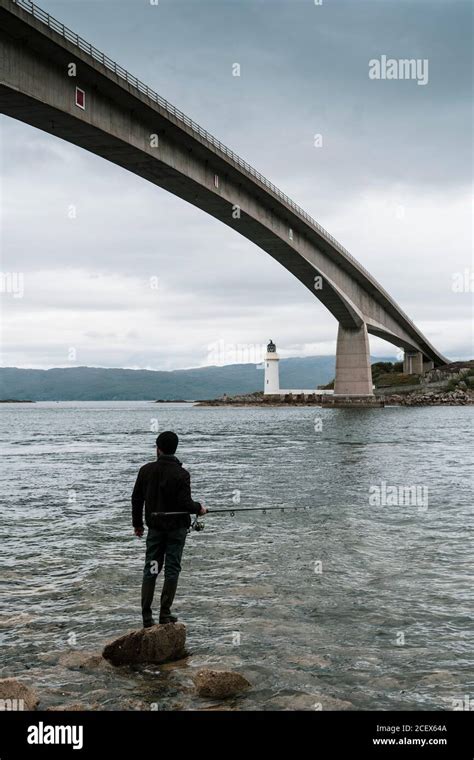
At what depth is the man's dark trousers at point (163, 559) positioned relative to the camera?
7.18m

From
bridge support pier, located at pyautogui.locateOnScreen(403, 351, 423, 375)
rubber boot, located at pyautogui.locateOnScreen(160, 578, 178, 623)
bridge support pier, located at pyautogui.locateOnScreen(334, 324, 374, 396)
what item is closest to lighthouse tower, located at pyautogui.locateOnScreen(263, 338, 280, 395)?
bridge support pier, located at pyautogui.locateOnScreen(403, 351, 423, 375)

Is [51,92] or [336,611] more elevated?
[51,92]

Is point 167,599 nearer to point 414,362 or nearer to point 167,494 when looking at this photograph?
point 167,494

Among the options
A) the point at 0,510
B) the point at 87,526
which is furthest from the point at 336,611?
the point at 0,510

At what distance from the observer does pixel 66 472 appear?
1011 inches

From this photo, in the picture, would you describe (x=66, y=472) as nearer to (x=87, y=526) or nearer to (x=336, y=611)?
(x=87, y=526)

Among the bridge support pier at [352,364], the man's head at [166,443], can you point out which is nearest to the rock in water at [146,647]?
the man's head at [166,443]

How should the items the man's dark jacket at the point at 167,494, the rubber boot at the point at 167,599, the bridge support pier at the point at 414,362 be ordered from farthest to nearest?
the bridge support pier at the point at 414,362 → the rubber boot at the point at 167,599 → the man's dark jacket at the point at 167,494

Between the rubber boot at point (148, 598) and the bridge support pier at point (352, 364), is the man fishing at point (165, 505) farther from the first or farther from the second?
the bridge support pier at point (352, 364)

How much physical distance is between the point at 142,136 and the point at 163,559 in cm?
2917

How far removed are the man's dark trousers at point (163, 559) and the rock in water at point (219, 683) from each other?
118 centimetres

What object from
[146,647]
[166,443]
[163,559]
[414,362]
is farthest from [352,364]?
[146,647]

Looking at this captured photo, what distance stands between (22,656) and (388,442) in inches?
1278
